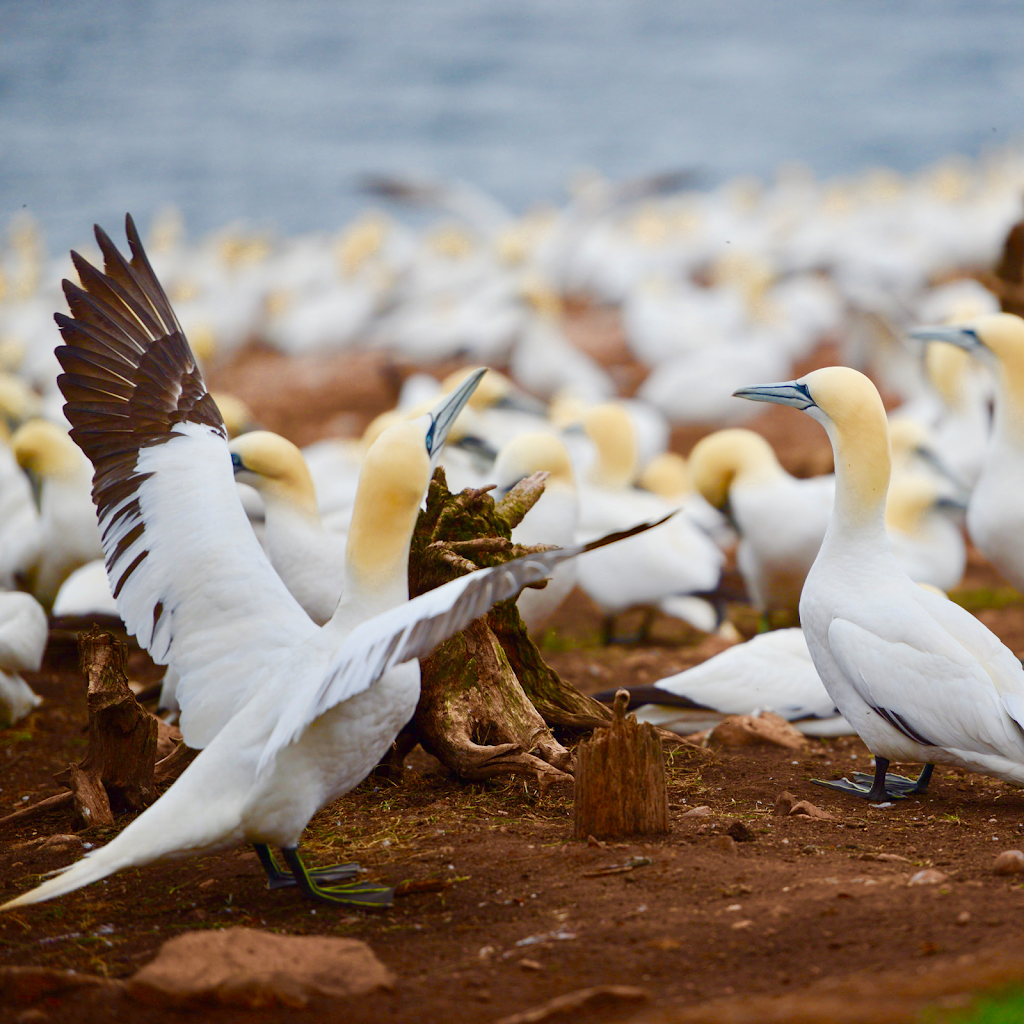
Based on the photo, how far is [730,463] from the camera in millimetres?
8070

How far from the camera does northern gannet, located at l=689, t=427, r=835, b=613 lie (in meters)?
7.71

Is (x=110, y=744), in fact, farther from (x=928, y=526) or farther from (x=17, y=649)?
(x=928, y=526)

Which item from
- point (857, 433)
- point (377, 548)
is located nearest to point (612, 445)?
point (857, 433)

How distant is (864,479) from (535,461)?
9.22 feet

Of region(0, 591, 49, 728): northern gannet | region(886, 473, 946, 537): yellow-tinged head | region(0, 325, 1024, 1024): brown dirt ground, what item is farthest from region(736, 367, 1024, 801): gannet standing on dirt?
region(0, 591, 49, 728): northern gannet

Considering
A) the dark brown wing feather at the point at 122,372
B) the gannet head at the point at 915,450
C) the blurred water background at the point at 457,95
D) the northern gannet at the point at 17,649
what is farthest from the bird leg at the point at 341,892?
the blurred water background at the point at 457,95

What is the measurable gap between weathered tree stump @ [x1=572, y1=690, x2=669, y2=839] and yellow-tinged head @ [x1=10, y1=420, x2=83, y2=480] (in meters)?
5.40

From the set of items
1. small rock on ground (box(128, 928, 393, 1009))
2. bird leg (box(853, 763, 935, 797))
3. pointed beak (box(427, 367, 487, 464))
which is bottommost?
bird leg (box(853, 763, 935, 797))

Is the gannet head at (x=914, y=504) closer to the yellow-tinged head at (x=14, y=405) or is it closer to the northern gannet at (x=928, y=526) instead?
the northern gannet at (x=928, y=526)

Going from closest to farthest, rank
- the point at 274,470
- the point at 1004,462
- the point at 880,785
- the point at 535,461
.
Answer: the point at 880,785, the point at 274,470, the point at 1004,462, the point at 535,461

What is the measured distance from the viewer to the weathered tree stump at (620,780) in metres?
3.62

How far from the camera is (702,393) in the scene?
1407cm

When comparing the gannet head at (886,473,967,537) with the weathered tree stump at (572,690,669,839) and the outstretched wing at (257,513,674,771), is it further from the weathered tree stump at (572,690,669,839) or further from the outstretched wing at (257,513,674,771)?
the outstretched wing at (257,513,674,771)

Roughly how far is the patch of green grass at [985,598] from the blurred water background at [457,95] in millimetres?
33305
